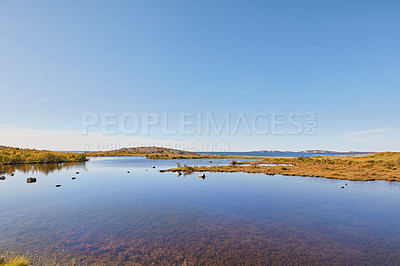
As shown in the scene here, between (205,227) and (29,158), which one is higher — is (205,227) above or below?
below

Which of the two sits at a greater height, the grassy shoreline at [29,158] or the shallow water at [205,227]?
the grassy shoreline at [29,158]

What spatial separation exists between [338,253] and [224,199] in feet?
48.6

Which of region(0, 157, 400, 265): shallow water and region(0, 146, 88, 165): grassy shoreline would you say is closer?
region(0, 157, 400, 265): shallow water

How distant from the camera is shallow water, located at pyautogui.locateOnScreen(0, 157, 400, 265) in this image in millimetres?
11641

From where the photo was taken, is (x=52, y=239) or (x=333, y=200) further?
(x=333, y=200)

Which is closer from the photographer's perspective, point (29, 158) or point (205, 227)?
point (205, 227)

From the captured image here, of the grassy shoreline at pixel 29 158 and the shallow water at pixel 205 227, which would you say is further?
the grassy shoreline at pixel 29 158

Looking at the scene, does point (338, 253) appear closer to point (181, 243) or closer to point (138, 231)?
point (181, 243)

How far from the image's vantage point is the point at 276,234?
14.7m

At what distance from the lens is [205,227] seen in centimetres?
1611

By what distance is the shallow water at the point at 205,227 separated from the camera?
11.6 m

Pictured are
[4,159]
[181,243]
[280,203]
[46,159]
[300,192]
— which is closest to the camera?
[181,243]

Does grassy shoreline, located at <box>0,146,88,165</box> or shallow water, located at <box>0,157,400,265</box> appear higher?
grassy shoreline, located at <box>0,146,88,165</box>

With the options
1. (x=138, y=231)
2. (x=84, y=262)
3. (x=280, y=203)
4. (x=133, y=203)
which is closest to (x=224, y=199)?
(x=280, y=203)
